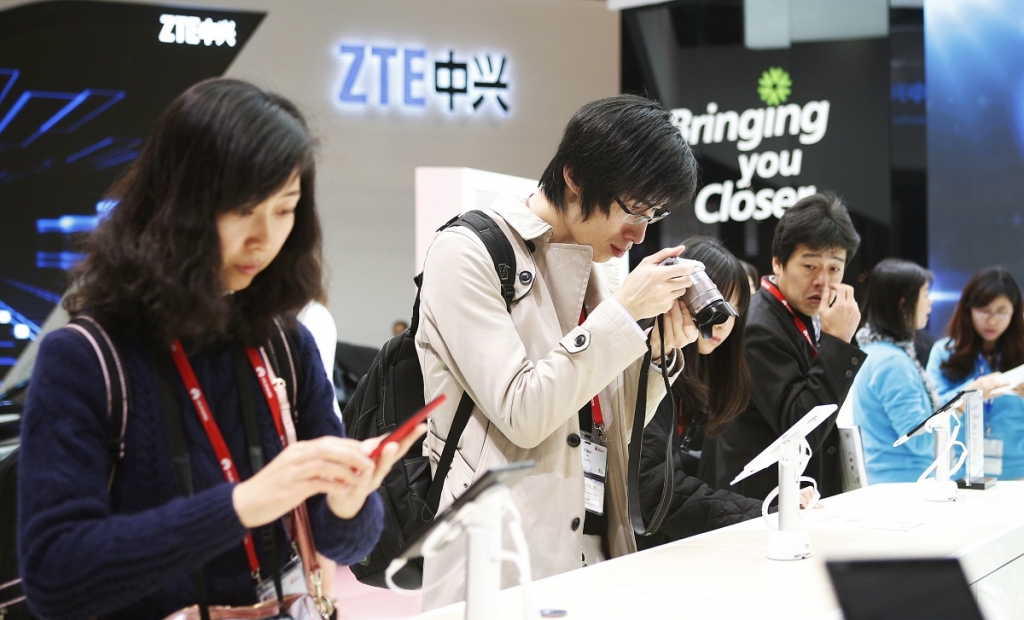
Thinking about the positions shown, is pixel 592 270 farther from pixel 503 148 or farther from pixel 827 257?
pixel 503 148

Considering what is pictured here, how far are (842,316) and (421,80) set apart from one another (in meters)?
5.21

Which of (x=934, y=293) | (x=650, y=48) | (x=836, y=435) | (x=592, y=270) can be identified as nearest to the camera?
(x=592, y=270)

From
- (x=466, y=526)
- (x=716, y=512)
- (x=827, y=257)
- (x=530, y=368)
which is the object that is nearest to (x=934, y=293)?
(x=827, y=257)

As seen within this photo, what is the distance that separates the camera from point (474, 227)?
5.71 feet

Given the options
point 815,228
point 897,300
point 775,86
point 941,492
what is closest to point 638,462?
point 941,492

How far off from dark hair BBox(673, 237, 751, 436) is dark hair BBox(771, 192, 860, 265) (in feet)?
1.43

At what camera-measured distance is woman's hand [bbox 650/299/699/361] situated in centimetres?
189

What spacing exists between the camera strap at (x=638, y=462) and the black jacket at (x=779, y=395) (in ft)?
2.59

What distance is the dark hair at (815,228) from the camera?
2.89m

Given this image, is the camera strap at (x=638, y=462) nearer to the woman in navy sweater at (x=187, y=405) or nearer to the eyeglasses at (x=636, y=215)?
the eyeglasses at (x=636, y=215)

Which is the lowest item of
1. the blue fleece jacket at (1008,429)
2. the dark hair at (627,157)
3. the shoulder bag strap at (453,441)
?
the blue fleece jacket at (1008,429)

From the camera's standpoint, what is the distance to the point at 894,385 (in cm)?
326

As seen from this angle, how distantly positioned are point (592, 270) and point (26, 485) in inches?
46.9

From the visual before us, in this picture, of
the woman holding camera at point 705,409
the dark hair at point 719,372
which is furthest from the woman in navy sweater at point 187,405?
the dark hair at point 719,372
